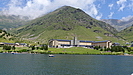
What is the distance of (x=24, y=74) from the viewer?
2650 inches

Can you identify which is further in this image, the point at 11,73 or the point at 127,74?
the point at 127,74

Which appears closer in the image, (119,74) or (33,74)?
(33,74)

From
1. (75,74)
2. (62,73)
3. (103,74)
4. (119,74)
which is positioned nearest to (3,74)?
(62,73)

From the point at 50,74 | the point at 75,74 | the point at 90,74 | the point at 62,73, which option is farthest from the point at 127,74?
the point at 50,74

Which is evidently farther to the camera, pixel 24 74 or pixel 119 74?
pixel 119 74

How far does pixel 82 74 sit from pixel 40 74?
1741 cm

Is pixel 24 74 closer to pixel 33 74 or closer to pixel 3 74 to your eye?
pixel 33 74

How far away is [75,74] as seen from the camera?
230ft

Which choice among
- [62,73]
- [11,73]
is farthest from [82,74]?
[11,73]

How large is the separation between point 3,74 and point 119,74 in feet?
159

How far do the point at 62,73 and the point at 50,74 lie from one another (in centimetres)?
556

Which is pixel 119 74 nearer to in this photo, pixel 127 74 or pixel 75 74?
pixel 127 74

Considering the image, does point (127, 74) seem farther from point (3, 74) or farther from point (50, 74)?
point (3, 74)

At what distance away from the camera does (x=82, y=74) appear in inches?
2795
